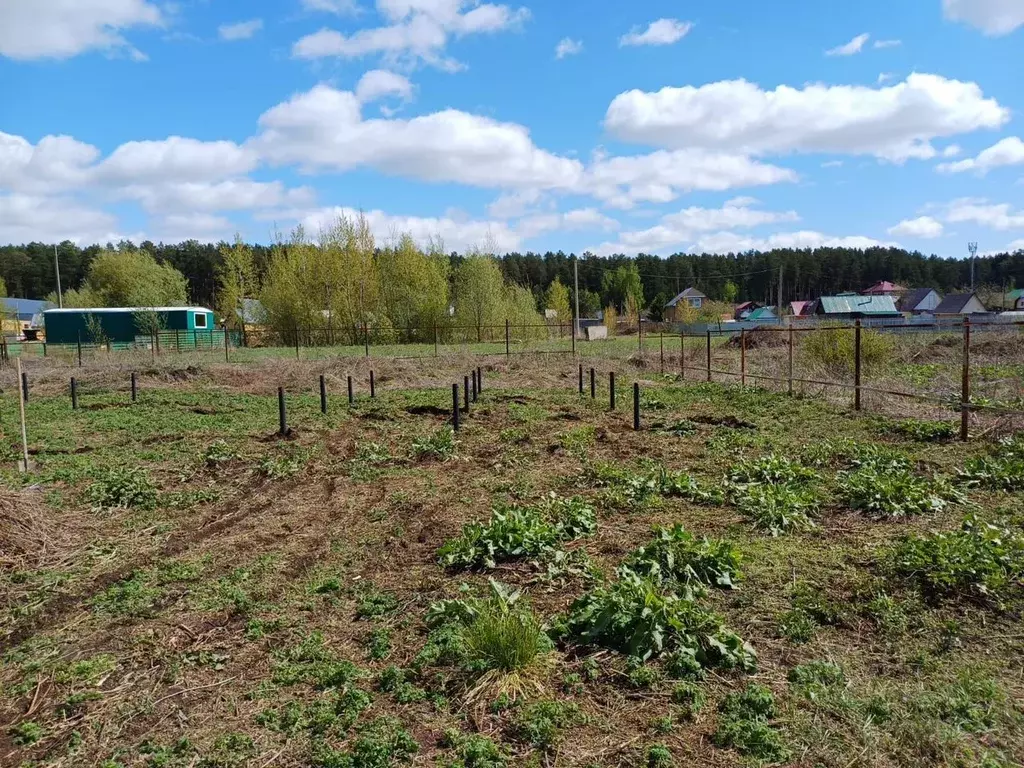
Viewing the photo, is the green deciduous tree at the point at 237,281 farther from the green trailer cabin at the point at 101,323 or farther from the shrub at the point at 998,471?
the shrub at the point at 998,471

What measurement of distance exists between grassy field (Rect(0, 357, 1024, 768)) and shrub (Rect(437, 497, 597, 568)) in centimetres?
2

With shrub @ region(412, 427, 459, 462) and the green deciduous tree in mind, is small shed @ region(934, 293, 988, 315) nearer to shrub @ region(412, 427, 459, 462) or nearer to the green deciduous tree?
the green deciduous tree

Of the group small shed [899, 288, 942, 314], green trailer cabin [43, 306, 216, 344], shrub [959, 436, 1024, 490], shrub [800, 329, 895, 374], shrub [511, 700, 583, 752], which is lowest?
shrub [511, 700, 583, 752]

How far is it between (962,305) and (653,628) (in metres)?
86.7

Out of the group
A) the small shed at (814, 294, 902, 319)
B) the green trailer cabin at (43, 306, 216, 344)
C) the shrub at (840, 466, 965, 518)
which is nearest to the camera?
the shrub at (840, 466, 965, 518)

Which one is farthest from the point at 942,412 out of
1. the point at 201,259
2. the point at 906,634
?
the point at 201,259

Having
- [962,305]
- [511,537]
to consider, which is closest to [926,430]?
[511,537]

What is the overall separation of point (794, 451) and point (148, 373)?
20756 mm

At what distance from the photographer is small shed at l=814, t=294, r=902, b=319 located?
74.7 metres

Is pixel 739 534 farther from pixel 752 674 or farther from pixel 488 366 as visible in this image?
pixel 488 366

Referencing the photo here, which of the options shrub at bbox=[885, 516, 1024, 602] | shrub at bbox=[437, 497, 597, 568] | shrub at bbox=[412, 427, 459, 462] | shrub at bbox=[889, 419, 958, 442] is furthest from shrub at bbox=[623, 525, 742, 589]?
shrub at bbox=[889, 419, 958, 442]

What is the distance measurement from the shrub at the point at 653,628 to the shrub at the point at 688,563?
1.51 ft

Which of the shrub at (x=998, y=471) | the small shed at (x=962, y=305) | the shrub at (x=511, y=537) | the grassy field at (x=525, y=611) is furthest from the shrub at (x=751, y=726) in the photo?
the small shed at (x=962, y=305)

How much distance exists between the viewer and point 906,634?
13.0 feet
